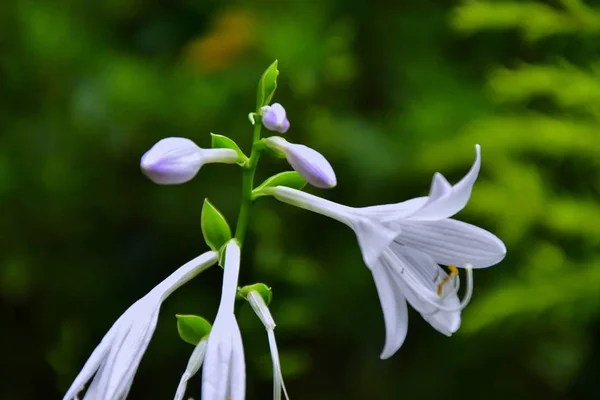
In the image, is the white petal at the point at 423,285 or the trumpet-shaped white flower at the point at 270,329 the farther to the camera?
the white petal at the point at 423,285

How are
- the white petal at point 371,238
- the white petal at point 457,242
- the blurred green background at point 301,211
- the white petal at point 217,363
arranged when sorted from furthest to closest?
the blurred green background at point 301,211, the white petal at point 457,242, the white petal at point 371,238, the white petal at point 217,363

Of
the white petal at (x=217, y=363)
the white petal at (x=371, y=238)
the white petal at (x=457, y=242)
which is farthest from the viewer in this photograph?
the white petal at (x=457, y=242)

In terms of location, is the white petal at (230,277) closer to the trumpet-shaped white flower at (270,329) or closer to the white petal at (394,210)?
the trumpet-shaped white flower at (270,329)

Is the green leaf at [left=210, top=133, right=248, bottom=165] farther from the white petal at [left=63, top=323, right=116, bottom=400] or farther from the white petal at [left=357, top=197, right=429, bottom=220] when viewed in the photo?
the white petal at [left=63, top=323, right=116, bottom=400]

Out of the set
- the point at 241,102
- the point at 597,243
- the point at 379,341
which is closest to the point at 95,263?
the point at 241,102

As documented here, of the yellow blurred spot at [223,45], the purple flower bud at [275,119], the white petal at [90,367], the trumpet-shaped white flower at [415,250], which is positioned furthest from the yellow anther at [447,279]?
the yellow blurred spot at [223,45]

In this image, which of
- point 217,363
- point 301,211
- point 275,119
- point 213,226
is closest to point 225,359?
point 217,363

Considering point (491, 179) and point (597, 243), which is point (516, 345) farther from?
point (491, 179)
